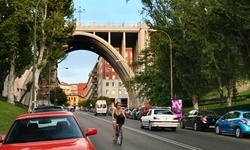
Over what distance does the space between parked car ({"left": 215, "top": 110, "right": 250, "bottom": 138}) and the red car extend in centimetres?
1372

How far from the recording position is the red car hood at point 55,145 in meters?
5.56

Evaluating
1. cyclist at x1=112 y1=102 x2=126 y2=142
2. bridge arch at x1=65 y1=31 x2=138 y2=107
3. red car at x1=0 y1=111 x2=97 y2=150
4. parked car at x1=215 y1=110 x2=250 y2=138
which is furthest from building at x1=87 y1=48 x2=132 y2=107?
red car at x1=0 y1=111 x2=97 y2=150

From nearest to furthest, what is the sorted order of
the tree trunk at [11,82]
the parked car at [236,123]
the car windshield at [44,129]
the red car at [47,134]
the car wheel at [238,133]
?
the red car at [47,134] → the car windshield at [44,129] → the parked car at [236,123] → the car wheel at [238,133] → the tree trunk at [11,82]

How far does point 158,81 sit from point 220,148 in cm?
4462

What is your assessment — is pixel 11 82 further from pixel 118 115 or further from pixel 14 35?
pixel 118 115

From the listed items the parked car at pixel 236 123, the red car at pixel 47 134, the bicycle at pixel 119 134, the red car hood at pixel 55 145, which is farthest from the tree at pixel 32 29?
the red car hood at pixel 55 145

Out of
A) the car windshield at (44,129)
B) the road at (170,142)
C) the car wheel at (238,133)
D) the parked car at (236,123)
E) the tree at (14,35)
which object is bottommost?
the road at (170,142)

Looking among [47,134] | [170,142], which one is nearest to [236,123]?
[170,142]

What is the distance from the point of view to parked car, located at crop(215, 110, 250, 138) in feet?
61.6

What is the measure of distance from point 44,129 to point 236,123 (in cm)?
1498

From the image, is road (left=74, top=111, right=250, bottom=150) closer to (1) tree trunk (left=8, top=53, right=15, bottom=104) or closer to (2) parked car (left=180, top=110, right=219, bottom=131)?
(2) parked car (left=180, top=110, right=219, bottom=131)

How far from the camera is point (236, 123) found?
19484 mm

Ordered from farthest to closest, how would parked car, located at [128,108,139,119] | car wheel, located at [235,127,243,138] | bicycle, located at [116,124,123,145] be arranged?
parked car, located at [128,108,139,119]
car wheel, located at [235,127,243,138]
bicycle, located at [116,124,123,145]

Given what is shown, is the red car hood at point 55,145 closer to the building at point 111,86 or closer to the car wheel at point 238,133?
the car wheel at point 238,133
